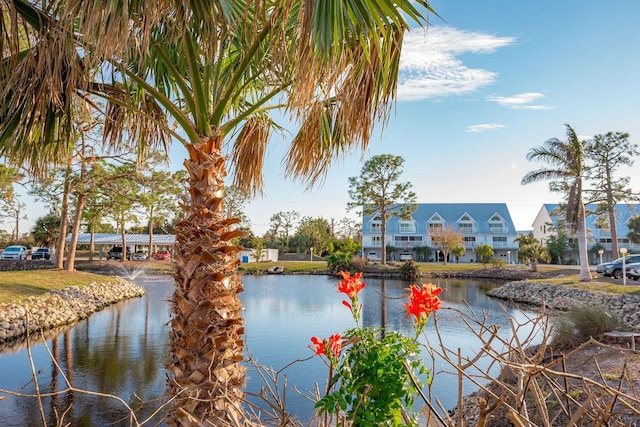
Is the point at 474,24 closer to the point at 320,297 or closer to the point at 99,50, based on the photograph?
the point at 99,50

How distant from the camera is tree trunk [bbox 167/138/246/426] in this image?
139 inches

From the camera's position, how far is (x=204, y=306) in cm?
356

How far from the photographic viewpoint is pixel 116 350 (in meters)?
10.2

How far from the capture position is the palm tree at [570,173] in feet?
70.4

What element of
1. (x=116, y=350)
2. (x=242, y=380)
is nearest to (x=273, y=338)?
(x=116, y=350)

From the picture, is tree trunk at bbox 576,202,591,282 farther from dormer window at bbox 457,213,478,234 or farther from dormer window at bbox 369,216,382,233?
dormer window at bbox 369,216,382,233

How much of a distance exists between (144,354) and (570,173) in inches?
816

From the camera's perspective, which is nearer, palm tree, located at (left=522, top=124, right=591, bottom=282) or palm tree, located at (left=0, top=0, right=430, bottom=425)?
palm tree, located at (left=0, top=0, right=430, bottom=425)

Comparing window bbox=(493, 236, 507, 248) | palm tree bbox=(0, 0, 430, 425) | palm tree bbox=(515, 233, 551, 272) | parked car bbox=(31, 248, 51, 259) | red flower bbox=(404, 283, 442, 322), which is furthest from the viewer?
window bbox=(493, 236, 507, 248)

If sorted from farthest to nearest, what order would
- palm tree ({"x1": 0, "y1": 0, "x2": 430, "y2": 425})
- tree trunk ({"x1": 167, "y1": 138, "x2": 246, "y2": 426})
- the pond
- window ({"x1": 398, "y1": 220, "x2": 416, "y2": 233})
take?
1. window ({"x1": 398, "y1": 220, "x2": 416, "y2": 233})
2. the pond
3. tree trunk ({"x1": 167, "y1": 138, "x2": 246, "y2": 426})
4. palm tree ({"x1": 0, "y1": 0, "x2": 430, "y2": 425})

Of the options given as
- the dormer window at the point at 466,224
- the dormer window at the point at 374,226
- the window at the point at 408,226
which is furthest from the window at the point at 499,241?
the dormer window at the point at 374,226

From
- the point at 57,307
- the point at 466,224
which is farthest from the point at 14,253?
the point at 466,224

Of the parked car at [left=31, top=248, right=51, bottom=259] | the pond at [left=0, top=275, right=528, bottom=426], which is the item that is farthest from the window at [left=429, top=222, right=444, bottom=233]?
the parked car at [left=31, top=248, right=51, bottom=259]

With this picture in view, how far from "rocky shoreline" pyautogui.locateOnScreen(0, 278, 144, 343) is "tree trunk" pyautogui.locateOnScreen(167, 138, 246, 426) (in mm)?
6267
